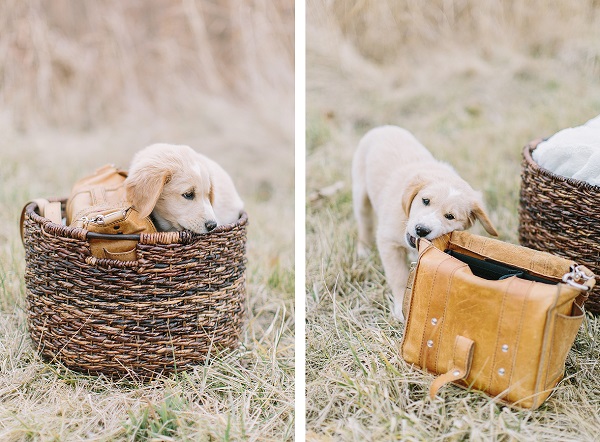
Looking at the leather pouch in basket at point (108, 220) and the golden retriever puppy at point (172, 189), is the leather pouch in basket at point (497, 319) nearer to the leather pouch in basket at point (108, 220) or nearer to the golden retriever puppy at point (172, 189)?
the golden retriever puppy at point (172, 189)

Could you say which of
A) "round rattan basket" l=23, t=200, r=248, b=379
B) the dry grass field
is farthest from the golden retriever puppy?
the dry grass field

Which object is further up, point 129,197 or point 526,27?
point 526,27

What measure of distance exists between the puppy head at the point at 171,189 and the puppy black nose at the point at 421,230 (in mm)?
786

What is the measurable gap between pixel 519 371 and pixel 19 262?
7.97ft

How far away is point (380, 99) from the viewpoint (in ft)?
18.7

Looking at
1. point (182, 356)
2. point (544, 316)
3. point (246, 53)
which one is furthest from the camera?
point (246, 53)

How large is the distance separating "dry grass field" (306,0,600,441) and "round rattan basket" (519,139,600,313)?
0.28 metres

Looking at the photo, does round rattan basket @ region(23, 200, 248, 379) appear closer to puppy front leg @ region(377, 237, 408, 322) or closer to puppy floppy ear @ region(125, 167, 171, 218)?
puppy floppy ear @ region(125, 167, 171, 218)

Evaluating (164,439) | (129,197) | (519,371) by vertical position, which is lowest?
(164,439)

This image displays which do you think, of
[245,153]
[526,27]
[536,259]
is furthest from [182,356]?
[526,27]

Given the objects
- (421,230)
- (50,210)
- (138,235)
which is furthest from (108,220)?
(421,230)

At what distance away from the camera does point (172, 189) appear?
91.0 inches

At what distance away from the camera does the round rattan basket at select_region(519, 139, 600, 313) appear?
8.11 ft

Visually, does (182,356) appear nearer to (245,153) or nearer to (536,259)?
(536,259)
